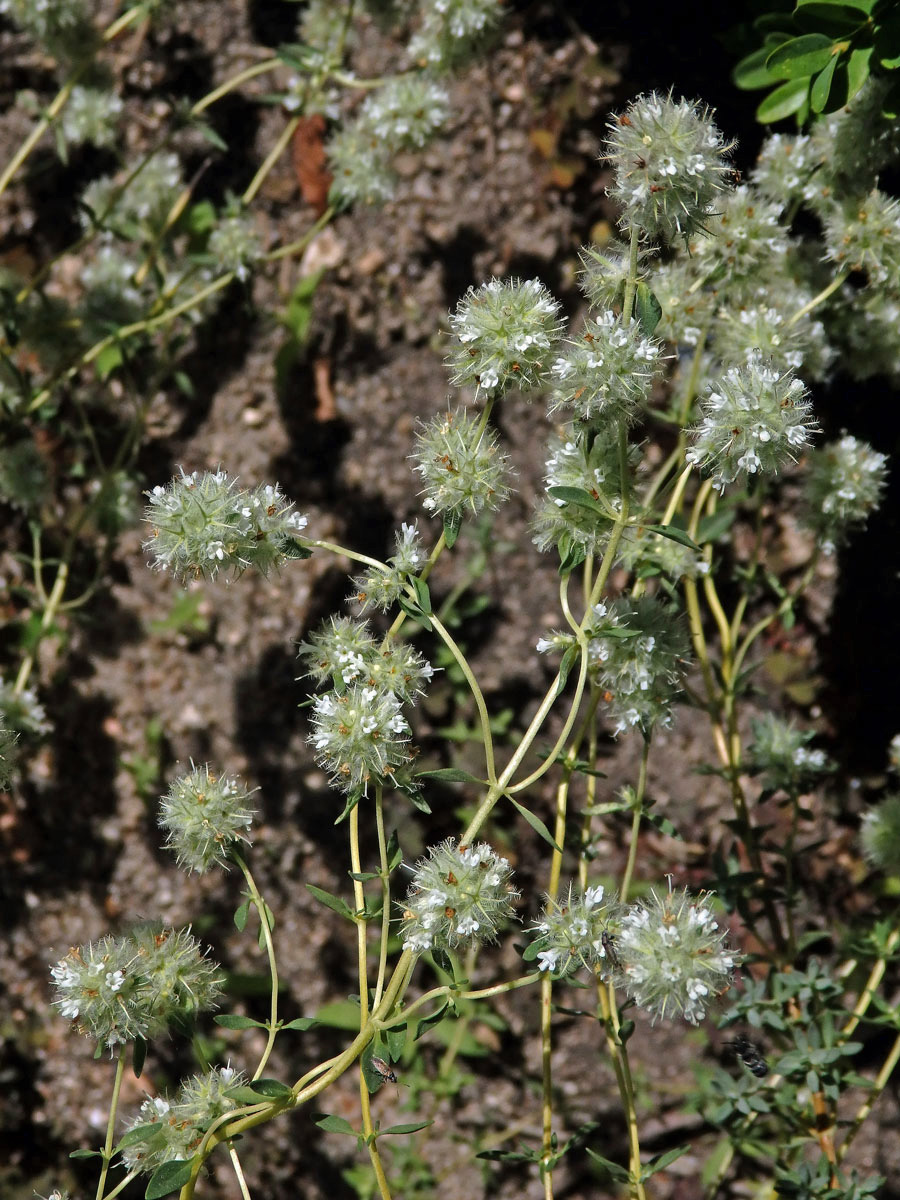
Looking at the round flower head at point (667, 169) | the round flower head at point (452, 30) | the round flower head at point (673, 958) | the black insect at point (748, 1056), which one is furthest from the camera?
the round flower head at point (452, 30)

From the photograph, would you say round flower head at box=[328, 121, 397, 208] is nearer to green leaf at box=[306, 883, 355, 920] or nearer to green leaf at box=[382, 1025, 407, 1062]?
green leaf at box=[306, 883, 355, 920]

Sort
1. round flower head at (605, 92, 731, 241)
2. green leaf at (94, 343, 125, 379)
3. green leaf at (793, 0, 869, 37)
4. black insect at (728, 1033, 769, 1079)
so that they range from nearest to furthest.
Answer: round flower head at (605, 92, 731, 241) < green leaf at (793, 0, 869, 37) < black insect at (728, 1033, 769, 1079) < green leaf at (94, 343, 125, 379)

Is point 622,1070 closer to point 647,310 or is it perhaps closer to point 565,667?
point 565,667

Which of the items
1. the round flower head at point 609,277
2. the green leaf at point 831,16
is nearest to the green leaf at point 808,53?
the green leaf at point 831,16

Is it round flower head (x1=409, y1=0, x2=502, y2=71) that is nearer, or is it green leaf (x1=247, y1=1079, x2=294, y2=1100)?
green leaf (x1=247, y1=1079, x2=294, y2=1100)

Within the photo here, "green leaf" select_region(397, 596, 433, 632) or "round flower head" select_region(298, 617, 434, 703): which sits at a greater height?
"green leaf" select_region(397, 596, 433, 632)

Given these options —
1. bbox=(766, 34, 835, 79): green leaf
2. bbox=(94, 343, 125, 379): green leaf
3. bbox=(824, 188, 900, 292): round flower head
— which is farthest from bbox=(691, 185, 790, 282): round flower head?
bbox=(94, 343, 125, 379): green leaf

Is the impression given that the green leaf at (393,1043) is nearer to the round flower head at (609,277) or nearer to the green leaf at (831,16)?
the round flower head at (609,277)
